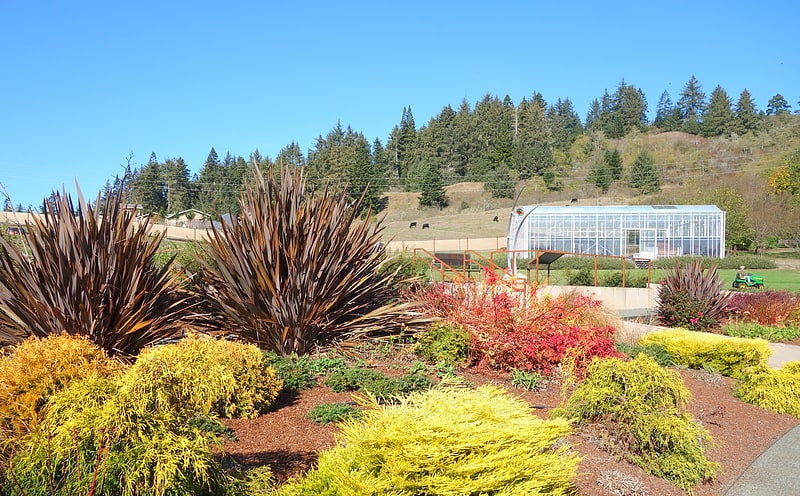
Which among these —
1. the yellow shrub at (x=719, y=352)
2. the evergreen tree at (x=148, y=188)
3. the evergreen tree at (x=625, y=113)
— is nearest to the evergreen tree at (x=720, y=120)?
the evergreen tree at (x=625, y=113)

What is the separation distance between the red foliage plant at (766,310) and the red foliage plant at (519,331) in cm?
959

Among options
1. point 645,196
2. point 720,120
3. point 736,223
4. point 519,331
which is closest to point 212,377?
point 519,331

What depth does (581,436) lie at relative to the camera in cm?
601

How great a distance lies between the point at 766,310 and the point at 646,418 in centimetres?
1372

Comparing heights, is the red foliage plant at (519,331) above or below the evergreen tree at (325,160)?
below

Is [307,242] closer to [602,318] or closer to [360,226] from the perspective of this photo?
[360,226]

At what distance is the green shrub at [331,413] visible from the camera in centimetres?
551

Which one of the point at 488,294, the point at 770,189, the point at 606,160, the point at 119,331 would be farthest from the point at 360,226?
the point at 606,160

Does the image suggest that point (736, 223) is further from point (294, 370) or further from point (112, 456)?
point (112, 456)

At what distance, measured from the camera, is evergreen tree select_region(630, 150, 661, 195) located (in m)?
81.4

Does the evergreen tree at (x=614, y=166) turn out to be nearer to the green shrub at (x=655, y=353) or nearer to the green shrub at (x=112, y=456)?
the green shrub at (x=655, y=353)

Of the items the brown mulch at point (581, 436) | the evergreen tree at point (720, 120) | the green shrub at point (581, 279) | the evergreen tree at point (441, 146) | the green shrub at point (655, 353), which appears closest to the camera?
the brown mulch at point (581, 436)

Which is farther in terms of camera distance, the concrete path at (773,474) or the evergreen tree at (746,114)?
the evergreen tree at (746,114)

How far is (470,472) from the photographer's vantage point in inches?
136
